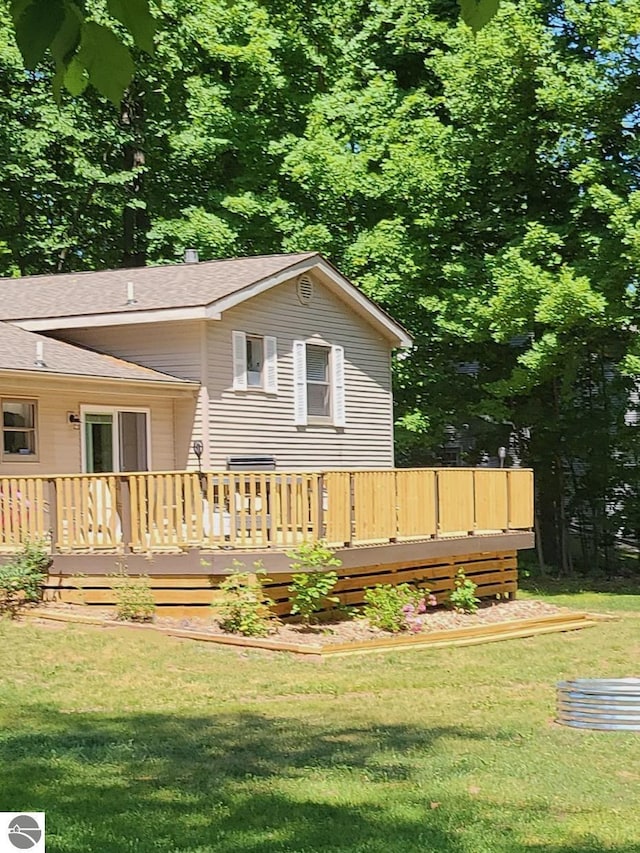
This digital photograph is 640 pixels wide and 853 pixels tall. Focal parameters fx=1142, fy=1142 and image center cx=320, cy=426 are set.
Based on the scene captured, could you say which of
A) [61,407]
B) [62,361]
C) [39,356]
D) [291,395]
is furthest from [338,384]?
[39,356]

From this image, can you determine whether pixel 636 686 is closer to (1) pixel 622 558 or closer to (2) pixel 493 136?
(2) pixel 493 136

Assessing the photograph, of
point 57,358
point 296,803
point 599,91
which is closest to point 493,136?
point 599,91

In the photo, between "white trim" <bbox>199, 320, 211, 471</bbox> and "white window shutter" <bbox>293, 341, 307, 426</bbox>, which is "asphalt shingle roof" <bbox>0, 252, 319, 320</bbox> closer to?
"white trim" <bbox>199, 320, 211, 471</bbox>

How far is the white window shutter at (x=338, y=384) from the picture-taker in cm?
2005

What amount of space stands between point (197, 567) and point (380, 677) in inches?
110

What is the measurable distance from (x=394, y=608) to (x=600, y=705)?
5.29 meters

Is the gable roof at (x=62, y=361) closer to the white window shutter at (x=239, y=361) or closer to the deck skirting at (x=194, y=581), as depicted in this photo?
the white window shutter at (x=239, y=361)

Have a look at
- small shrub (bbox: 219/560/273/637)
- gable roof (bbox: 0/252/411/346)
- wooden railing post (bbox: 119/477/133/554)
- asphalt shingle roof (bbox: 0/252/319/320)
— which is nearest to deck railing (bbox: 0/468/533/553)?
wooden railing post (bbox: 119/477/133/554)

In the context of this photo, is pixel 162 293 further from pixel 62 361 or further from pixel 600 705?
pixel 600 705

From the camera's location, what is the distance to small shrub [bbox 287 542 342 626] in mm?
12703

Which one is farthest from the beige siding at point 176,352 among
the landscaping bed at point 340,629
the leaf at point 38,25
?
the leaf at point 38,25

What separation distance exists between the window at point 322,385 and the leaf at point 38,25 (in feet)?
55.3

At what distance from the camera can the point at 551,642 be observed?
44.4 ft

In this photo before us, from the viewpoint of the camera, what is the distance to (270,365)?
18.6 m
